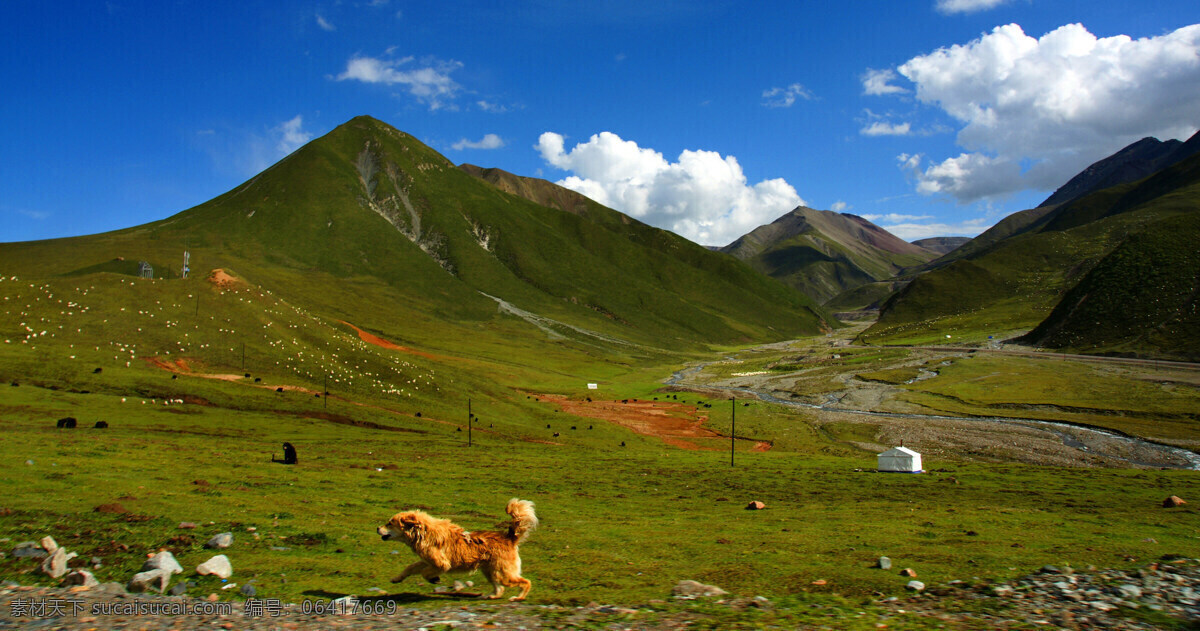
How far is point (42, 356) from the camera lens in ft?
228

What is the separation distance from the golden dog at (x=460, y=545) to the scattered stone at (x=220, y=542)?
6.36 meters

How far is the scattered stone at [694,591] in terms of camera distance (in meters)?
13.9

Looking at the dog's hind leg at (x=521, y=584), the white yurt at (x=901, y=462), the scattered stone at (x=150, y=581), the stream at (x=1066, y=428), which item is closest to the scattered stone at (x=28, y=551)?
the scattered stone at (x=150, y=581)

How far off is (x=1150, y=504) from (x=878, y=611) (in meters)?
34.0

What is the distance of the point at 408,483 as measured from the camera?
114 ft

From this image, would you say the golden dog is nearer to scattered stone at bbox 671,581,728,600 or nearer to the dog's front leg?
the dog's front leg

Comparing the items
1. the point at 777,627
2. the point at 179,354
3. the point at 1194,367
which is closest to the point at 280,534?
the point at 777,627

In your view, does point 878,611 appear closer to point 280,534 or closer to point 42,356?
point 280,534

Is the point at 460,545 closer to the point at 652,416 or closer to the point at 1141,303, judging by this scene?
the point at 652,416

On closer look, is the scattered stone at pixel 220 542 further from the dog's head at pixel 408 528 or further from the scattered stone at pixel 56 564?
the dog's head at pixel 408 528

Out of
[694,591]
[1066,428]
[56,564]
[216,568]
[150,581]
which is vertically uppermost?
[56,564]

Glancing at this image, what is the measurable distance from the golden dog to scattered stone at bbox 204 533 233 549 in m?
6.36

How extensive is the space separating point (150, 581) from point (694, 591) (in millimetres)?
11267

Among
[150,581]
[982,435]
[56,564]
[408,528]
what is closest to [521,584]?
[408,528]
